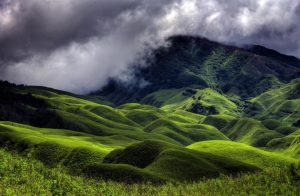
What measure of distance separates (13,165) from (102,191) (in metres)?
28.6

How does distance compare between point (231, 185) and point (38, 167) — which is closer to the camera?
point (38, 167)

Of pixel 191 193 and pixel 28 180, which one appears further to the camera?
pixel 191 193

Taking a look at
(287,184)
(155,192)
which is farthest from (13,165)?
(287,184)

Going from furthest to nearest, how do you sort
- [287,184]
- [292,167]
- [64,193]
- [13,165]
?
1. [292,167]
2. [287,184]
3. [13,165]
4. [64,193]

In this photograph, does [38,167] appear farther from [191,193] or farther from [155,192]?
[191,193]

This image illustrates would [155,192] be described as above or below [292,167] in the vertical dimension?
below

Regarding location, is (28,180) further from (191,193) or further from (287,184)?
(287,184)

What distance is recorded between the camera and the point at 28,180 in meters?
113

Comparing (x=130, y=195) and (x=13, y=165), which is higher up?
(x=13, y=165)

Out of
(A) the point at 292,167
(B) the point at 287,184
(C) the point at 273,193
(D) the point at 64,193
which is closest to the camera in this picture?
(D) the point at 64,193

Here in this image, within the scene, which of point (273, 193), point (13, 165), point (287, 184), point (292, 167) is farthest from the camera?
point (292, 167)

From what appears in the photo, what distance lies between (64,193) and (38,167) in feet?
138

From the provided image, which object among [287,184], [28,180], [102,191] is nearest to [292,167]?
[287,184]

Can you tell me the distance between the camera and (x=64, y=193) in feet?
355
